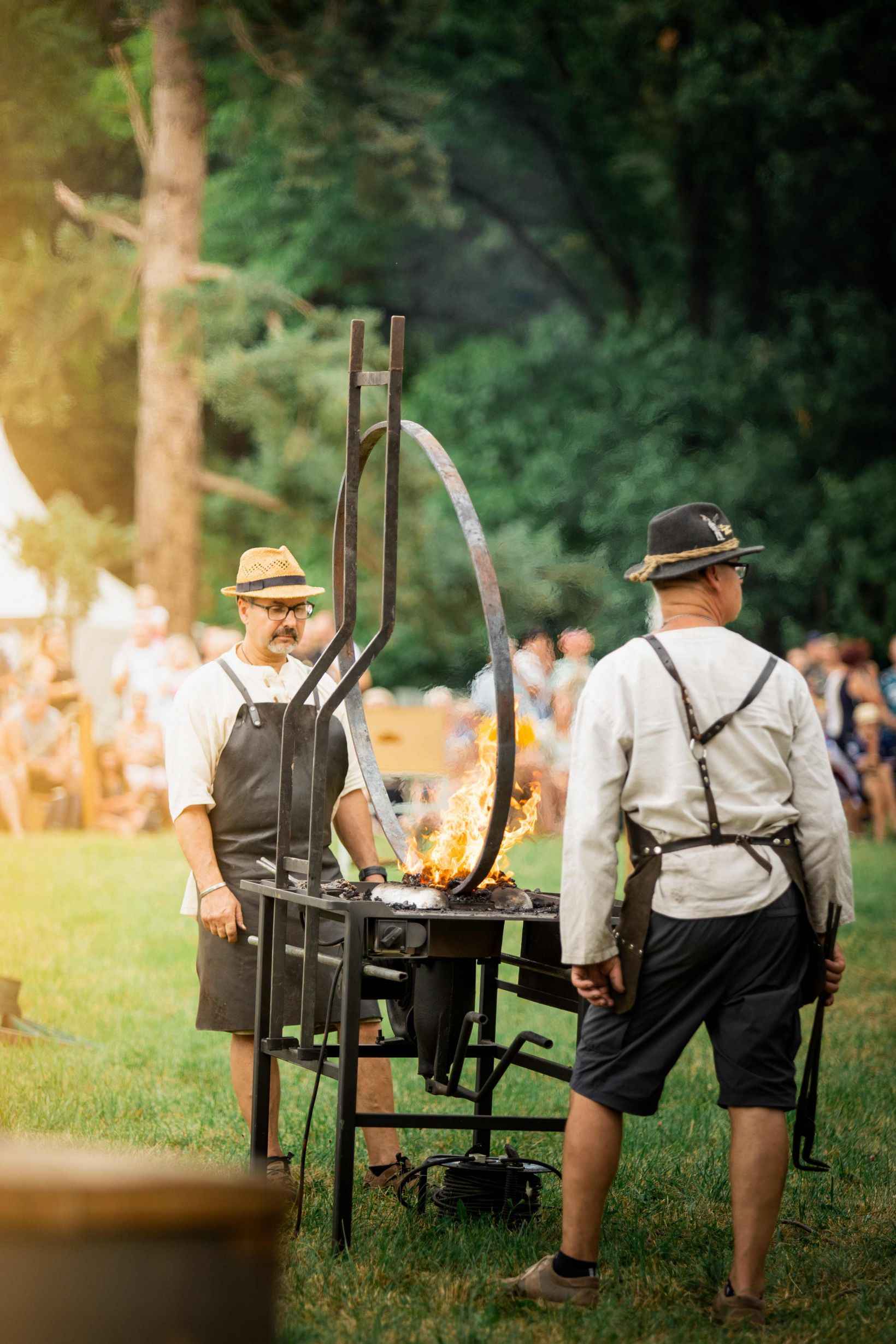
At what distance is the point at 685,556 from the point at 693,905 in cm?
84

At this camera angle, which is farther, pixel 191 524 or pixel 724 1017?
pixel 191 524

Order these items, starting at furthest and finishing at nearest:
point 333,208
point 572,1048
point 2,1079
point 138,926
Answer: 1. point 333,208
2. point 138,926
3. point 572,1048
4. point 2,1079

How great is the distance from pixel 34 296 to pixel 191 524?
11.5 feet

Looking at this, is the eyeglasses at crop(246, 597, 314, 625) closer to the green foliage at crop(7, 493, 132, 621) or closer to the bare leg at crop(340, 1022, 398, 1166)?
the bare leg at crop(340, 1022, 398, 1166)

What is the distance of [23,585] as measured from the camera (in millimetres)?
16406

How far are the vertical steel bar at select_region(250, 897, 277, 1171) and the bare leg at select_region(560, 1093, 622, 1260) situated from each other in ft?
3.92

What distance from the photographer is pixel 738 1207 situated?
12.6ft

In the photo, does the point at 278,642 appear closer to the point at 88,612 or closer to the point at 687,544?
the point at 687,544

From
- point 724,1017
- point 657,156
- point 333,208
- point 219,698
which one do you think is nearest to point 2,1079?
point 219,698

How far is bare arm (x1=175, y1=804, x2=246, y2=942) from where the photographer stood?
200 inches

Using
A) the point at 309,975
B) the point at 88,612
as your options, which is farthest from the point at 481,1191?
the point at 88,612

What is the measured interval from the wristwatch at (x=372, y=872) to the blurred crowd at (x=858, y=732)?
10704mm

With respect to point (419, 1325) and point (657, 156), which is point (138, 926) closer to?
point (419, 1325)

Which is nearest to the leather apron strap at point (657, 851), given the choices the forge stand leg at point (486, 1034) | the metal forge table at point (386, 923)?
the metal forge table at point (386, 923)
